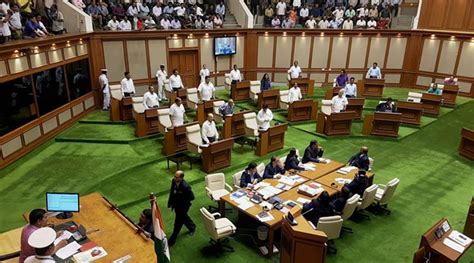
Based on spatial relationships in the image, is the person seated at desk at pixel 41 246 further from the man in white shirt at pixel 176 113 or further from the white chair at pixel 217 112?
the white chair at pixel 217 112

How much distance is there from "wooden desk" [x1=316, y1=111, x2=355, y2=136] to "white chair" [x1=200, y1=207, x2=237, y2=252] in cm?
700

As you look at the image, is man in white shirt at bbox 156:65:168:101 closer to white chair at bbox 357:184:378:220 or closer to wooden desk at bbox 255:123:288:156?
wooden desk at bbox 255:123:288:156

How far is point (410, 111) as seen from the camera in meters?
13.9

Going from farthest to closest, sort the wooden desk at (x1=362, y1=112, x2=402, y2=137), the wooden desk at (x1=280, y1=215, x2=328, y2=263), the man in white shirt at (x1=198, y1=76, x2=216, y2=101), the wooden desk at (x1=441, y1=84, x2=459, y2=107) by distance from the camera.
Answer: the wooden desk at (x1=441, y1=84, x2=459, y2=107) < the man in white shirt at (x1=198, y1=76, x2=216, y2=101) < the wooden desk at (x1=362, y1=112, x2=402, y2=137) < the wooden desk at (x1=280, y1=215, x2=328, y2=263)

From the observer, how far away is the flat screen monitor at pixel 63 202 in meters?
5.73

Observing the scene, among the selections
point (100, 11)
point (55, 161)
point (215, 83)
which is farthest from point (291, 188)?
point (100, 11)

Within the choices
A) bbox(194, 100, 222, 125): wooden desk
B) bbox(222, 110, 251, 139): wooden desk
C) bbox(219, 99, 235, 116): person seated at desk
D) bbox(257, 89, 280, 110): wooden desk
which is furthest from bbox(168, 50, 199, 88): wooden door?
bbox(222, 110, 251, 139): wooden desk

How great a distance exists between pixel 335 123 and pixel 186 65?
819cm

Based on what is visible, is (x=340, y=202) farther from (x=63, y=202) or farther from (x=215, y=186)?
(x=63, y=202)

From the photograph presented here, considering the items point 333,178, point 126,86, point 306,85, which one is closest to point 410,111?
point 306,85

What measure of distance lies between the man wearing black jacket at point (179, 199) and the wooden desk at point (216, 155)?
9.63 feet

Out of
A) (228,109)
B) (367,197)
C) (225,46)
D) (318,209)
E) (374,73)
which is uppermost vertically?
(225,46)

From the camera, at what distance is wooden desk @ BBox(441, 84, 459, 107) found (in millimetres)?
15680

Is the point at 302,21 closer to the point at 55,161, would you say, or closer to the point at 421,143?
the point at 421,143
